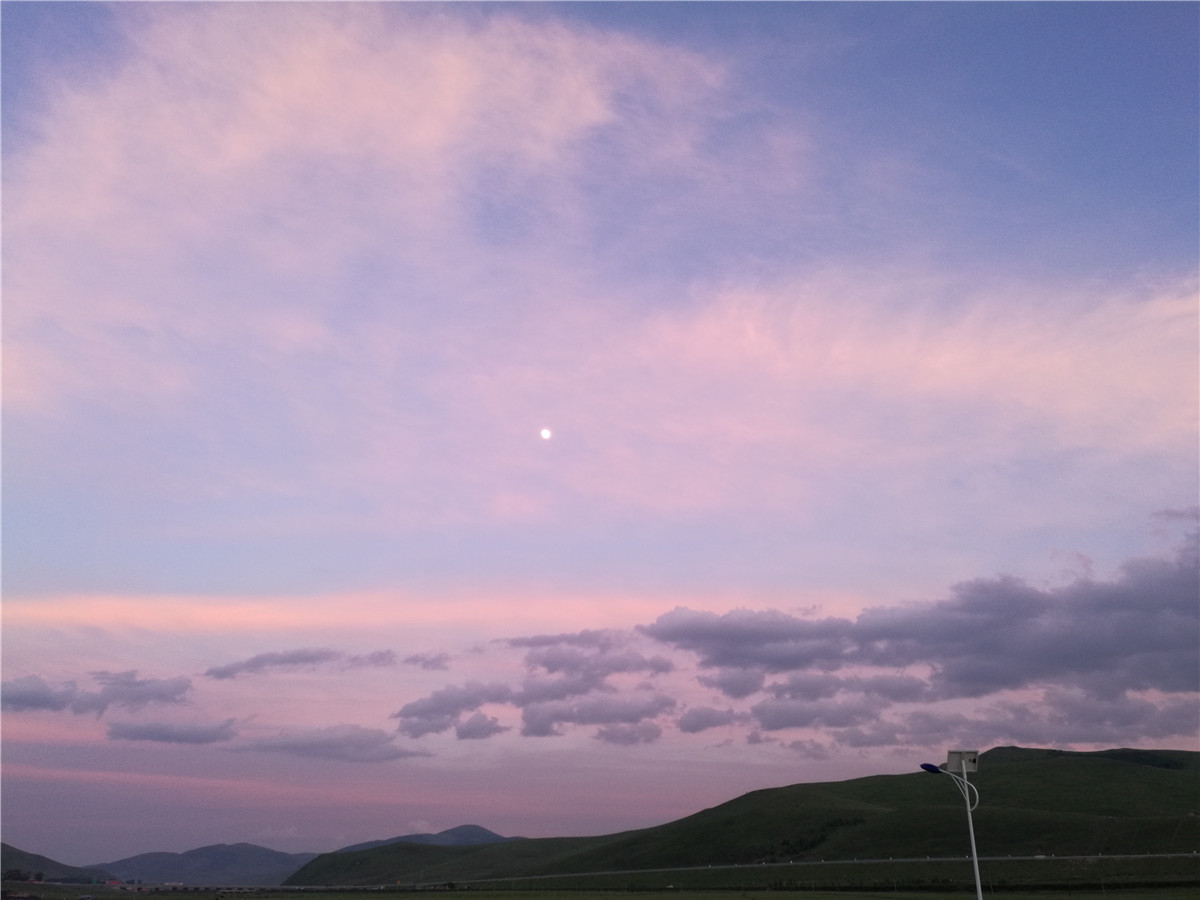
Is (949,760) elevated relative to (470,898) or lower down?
elevated

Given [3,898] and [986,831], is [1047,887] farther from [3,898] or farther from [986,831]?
[3,898]

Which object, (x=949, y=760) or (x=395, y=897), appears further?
(x=395, y=897)

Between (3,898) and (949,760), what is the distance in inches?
6860

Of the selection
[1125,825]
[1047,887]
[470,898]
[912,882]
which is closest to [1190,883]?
[1047,887]

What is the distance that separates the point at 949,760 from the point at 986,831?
512 feet

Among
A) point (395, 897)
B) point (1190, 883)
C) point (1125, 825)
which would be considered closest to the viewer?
point (1190, 883)

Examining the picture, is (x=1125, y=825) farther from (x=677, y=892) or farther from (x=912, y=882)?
(x=677, y=892)

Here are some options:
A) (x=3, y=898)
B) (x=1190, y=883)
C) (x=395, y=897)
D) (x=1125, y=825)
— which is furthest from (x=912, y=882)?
(x=3, y=898)

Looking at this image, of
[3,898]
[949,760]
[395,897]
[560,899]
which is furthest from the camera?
[395,897]

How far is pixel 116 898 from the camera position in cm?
19488

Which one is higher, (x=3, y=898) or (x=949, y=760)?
(x=949, y=760)

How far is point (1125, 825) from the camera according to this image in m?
178

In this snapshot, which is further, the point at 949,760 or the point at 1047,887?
the point at 1047,887

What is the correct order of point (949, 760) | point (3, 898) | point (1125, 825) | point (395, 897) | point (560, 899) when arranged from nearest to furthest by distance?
point (949, 760) → point (560, 899) → point (3, 898) → point (1125, 825) → point (395, 897)
